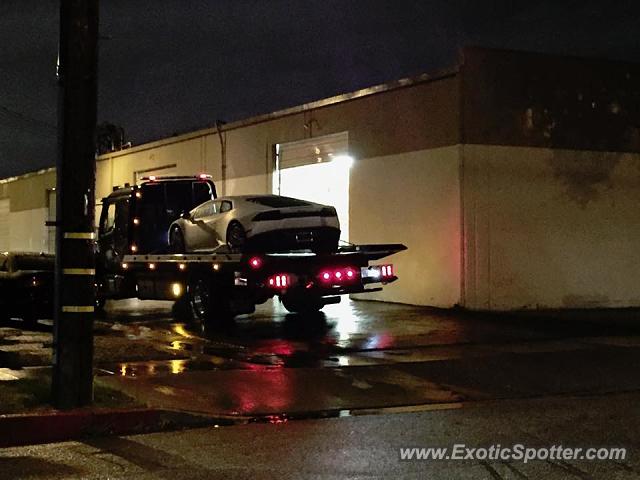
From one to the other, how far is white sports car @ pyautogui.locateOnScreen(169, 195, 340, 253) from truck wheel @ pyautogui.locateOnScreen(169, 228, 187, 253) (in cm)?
109

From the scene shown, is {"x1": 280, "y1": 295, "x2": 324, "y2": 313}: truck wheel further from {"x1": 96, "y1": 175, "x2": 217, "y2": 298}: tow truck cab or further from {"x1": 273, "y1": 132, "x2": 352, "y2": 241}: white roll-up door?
{"x1": 273, "y1": 132, "x2": 352, "y2": 241}: white roll-up door

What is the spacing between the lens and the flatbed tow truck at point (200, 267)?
14.0 m

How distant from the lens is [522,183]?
19.0m

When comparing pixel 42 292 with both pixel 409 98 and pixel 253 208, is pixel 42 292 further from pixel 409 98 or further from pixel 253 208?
pixel 409 98

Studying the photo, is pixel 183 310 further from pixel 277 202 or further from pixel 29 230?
pixel 29 230

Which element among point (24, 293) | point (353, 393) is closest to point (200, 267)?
point (24, 293)

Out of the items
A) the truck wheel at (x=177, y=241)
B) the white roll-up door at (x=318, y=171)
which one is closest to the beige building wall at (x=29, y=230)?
the white roll-up door at (x=318, y=171)

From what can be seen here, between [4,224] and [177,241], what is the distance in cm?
3202

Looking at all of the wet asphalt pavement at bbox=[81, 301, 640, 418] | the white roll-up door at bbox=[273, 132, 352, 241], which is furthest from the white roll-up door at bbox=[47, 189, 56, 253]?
the wet asphalt pavement at bbox=[81, 301, 640, 418]

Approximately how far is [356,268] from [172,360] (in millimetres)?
4121

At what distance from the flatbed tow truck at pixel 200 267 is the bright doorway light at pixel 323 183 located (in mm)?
5216

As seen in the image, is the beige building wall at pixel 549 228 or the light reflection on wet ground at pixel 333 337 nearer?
the light reflection on wet ground at pixel 333 337

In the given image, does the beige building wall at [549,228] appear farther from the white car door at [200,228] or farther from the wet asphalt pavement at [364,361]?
the white car door at [200,228]

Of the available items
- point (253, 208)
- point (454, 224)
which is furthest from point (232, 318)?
point (454, 224)
